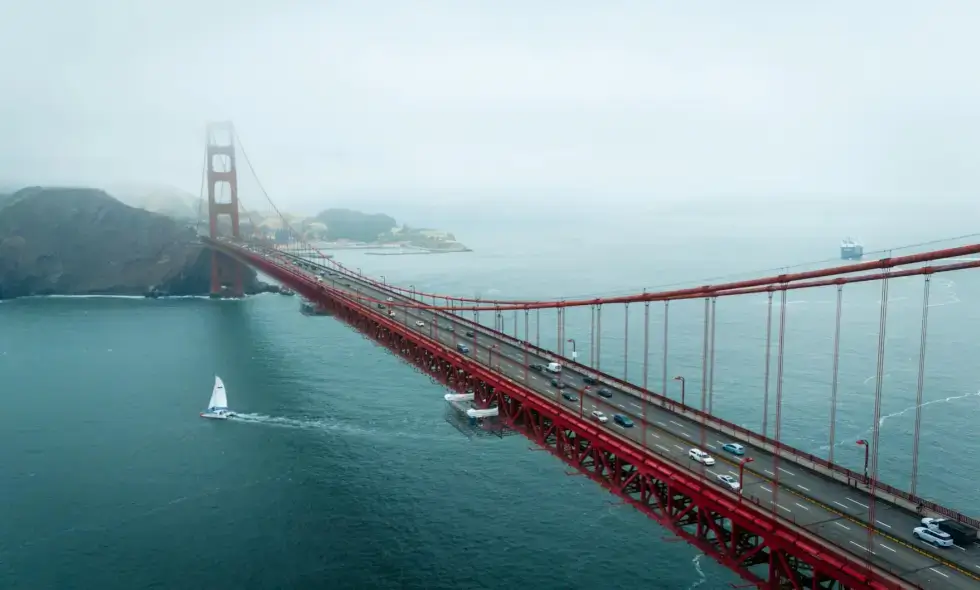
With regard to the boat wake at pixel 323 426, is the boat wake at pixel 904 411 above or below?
above

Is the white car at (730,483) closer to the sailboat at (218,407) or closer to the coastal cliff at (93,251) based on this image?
the sailboat at (218,407)

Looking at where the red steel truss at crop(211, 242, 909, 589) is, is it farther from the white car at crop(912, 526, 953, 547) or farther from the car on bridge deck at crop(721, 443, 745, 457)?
the white car at crop(912, 526, 953, 547)

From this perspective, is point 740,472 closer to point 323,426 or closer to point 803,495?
point 803,495

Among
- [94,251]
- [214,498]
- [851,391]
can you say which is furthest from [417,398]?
[94,251]

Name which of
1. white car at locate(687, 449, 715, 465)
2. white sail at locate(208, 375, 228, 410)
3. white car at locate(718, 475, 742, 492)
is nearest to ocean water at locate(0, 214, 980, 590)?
white sail at locate(208, 375, 228, 410)

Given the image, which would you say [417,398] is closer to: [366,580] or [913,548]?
[366,580]

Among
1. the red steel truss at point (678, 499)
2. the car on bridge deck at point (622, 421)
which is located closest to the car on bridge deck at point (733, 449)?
the red steel truss at point (678, 499)

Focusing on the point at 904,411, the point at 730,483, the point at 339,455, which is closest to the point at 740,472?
the point at 730,483
